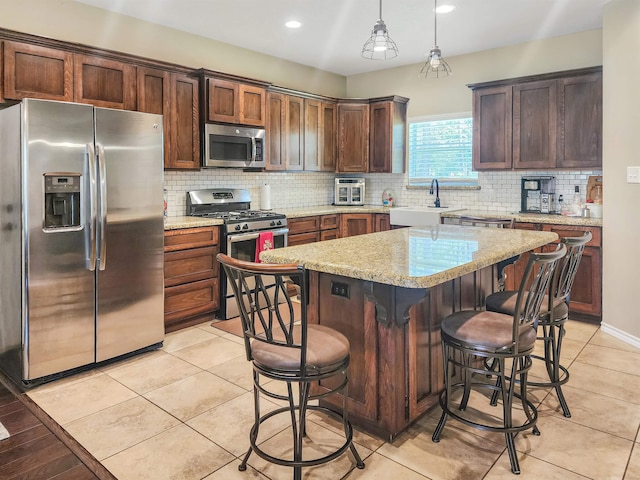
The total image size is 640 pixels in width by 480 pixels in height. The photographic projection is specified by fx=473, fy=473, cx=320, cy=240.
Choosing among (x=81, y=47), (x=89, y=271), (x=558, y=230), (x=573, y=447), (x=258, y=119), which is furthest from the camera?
(x=258, y=119)

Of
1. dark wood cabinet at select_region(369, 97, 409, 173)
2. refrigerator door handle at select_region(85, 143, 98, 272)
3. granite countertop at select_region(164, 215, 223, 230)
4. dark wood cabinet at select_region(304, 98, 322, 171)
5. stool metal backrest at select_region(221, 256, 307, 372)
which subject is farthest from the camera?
dark wood cabinet at select_region(369, 97, 409, 173)

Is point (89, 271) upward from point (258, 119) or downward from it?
downward

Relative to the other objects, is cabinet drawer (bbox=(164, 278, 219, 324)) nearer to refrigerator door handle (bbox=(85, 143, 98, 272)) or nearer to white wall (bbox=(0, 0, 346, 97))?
refrigerator door handle (bbox=(85, 143, 98, 272))

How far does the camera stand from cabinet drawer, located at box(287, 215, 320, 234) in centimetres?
522

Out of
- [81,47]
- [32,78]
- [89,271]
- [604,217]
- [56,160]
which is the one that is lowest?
[89,271]

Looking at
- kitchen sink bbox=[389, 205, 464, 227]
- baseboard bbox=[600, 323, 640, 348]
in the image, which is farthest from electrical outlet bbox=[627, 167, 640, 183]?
kitchen sink bbox=[389, 205, 464, 227]

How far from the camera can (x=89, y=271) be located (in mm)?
3188

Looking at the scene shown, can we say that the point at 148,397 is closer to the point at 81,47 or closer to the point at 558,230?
the point at 81,47

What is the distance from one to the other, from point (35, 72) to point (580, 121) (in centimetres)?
467

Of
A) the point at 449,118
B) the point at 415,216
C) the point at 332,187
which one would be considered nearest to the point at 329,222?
the point at 415,216

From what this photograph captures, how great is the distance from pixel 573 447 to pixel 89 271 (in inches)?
120

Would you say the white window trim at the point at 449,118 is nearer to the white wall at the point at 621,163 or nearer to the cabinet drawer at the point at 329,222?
the cabinet drawer at the point at 329,222

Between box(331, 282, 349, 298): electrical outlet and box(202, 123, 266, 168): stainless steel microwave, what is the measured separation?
8.66ft

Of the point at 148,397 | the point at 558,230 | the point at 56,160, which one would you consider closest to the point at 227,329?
the point at 148,397
